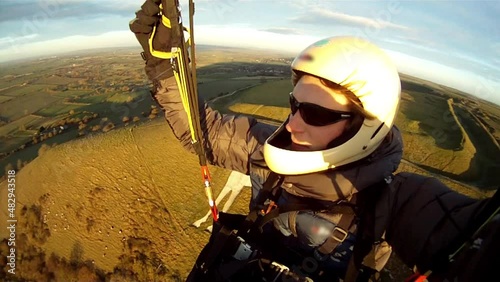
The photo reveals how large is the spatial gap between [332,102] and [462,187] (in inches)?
1061

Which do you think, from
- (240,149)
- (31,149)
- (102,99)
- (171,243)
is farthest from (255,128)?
(102,99)

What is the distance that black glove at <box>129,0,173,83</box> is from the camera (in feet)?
9.07

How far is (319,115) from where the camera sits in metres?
2.41

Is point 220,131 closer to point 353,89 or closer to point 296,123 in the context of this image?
point 296,123

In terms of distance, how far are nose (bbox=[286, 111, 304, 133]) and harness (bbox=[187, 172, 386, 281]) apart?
48 cm

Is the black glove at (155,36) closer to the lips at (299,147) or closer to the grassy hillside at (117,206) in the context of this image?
the lips at (299,147)

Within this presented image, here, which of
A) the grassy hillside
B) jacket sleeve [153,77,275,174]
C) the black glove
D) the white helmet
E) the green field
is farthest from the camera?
the green field

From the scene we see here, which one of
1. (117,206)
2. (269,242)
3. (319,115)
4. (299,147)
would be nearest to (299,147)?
(299,147)

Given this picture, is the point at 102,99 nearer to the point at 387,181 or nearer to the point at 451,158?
the point at 451,158

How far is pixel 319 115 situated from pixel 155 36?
183 cm

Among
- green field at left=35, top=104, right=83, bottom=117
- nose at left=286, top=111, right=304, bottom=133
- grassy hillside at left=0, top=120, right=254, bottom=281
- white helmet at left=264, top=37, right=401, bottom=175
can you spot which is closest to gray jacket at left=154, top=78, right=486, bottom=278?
white helmet at left=264, top=37, right=401, bottom=175

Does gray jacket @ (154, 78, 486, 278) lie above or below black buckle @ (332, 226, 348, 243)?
above

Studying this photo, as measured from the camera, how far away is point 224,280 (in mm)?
2357

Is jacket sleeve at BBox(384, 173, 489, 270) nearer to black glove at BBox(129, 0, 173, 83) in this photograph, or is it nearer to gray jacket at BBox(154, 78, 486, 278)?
gray jacket at BBox(154, 78, 486, 278)
